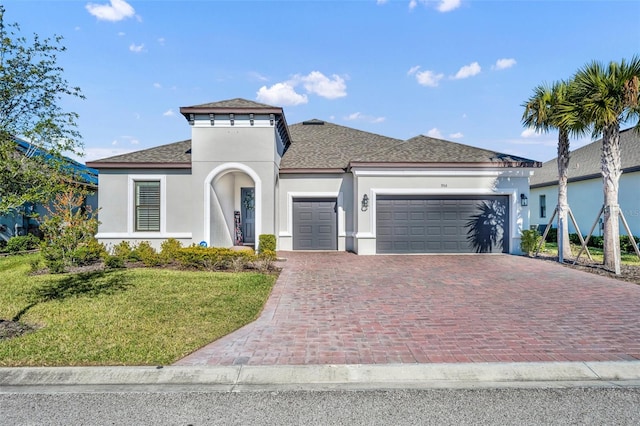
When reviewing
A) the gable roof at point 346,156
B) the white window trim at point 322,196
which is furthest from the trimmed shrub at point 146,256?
the white window trim at point 322,196

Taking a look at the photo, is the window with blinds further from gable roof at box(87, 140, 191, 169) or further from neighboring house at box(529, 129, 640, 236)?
neighboring house at box(529, 129, 640, 236)

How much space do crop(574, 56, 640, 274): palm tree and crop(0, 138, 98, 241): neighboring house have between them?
519 inches

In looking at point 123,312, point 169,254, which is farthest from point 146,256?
point 123,312

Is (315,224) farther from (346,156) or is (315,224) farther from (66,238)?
(66,238)

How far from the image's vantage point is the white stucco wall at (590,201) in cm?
1570

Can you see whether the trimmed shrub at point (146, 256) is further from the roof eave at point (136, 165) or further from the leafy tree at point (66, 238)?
the roof eave at point (136, 165)

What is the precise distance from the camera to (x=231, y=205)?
16406 millimetres

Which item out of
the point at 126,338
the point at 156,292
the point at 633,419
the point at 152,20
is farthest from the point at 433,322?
the point at 152,20

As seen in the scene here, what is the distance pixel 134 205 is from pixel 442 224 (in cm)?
1239

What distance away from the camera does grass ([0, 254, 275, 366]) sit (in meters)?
4.56

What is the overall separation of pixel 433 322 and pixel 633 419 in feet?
9.12

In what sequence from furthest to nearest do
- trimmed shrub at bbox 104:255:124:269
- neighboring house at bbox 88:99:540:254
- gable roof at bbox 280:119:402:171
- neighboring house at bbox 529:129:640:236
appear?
gable roof at bbox 280:119:402:171 < neighboring house at bbox 529:129:640:236 < neighboring house at bbox 88:99:540:254 < trimmed shrub at bbox 104:255:124:269

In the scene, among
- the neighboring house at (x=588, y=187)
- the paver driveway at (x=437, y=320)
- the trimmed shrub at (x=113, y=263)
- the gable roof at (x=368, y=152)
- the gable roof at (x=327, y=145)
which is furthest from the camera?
the gable roof at (x=327, y=145)

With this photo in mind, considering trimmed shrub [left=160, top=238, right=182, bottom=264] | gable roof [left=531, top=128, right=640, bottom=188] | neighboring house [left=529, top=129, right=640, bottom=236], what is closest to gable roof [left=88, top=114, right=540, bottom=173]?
trimmed shrub [left=160, top=238, right=182, bottom=264]
